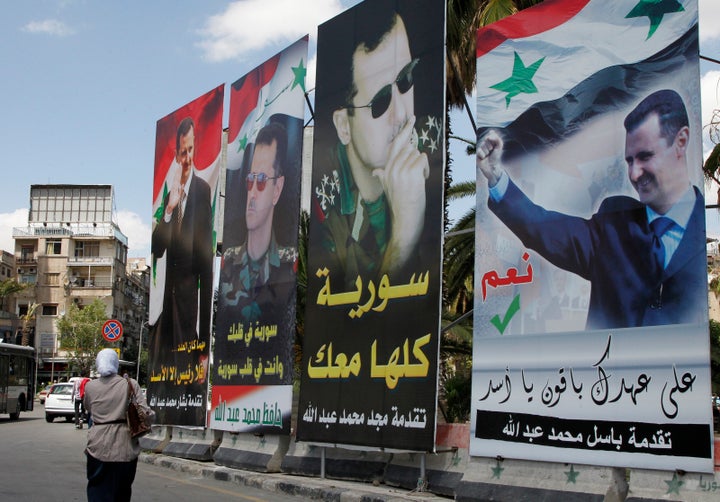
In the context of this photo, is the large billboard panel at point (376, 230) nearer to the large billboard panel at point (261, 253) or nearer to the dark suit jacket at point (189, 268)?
the large billboard panel at point (261, 253)

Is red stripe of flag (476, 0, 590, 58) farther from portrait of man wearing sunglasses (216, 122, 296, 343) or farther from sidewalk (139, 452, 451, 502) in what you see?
sidewalk (139, 452, 451, 502)

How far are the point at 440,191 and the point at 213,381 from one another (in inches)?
243

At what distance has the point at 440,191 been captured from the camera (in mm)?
9648

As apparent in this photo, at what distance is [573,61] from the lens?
326 inches

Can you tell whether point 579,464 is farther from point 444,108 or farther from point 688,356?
point 444,108

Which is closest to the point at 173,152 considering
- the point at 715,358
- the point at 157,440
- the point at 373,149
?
the point at 157,440

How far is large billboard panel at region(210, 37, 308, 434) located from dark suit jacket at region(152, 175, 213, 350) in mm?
1023

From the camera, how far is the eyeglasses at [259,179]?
43.2 feet

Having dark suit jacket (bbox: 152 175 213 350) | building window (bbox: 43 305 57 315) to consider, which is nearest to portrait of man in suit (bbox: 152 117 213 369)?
dark suit jacket (bbox: 152 175 213 350)

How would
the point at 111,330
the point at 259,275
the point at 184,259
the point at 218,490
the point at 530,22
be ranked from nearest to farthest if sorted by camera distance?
the point at 530,22
the point at 218,490
the point at 259,275
the point at 184,259
the point at 111,330

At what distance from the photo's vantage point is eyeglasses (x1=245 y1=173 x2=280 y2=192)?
13.2 meters

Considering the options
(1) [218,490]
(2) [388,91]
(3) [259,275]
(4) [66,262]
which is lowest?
(1) [218,490]

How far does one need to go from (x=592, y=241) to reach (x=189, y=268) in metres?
9.51

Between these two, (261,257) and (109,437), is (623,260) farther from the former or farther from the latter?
(261,257)
